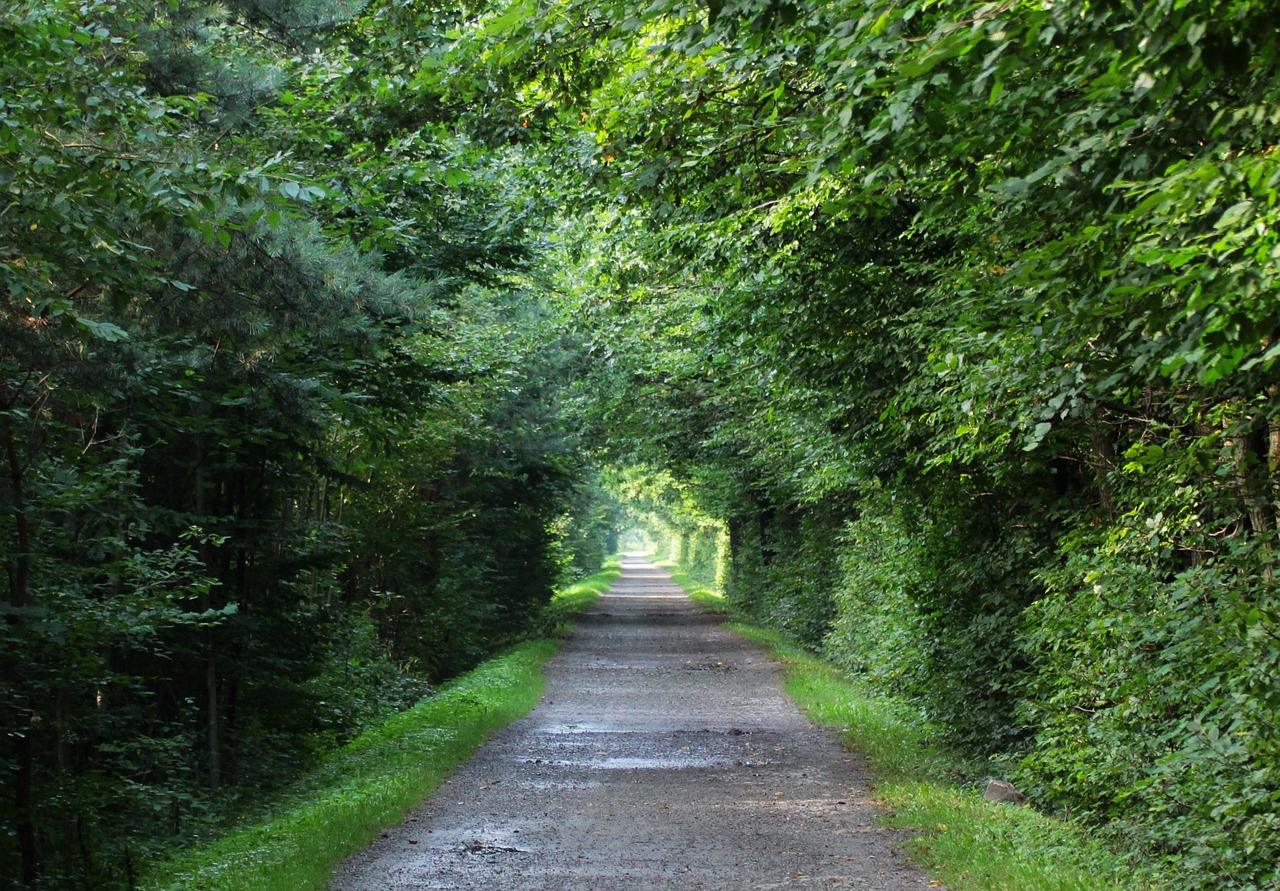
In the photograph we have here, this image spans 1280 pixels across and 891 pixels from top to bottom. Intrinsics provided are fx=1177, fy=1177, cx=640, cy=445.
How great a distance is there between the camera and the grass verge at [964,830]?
21.4 ft

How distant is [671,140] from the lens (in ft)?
27.4

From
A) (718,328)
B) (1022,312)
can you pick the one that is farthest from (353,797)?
(1022,312)

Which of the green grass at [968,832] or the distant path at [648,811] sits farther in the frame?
the distant path at [648,811]

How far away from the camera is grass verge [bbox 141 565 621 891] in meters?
7.02

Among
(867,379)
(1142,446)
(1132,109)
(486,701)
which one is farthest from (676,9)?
(486,701)

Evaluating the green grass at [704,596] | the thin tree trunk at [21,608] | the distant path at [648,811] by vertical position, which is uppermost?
the thin tree trunk at [21,608]

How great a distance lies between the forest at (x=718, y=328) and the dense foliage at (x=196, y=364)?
5 cm

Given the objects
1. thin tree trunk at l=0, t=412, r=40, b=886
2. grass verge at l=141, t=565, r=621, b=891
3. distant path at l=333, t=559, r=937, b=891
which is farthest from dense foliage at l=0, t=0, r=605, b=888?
distant path at l=333, t=559, r=937, b=891

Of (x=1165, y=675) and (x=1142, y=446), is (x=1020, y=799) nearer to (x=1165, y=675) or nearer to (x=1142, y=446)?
(x=1165, y=675)

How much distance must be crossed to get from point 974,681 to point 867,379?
2.85 meters

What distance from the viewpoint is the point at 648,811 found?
935cm

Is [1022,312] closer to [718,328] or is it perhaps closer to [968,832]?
[968,832]

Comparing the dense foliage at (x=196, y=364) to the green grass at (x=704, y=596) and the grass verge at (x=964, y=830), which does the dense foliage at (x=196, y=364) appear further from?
the green grass at (x=704, y=596)

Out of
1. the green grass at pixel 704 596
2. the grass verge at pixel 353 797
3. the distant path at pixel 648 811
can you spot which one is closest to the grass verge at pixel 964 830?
the distant path at pixel 648 811
